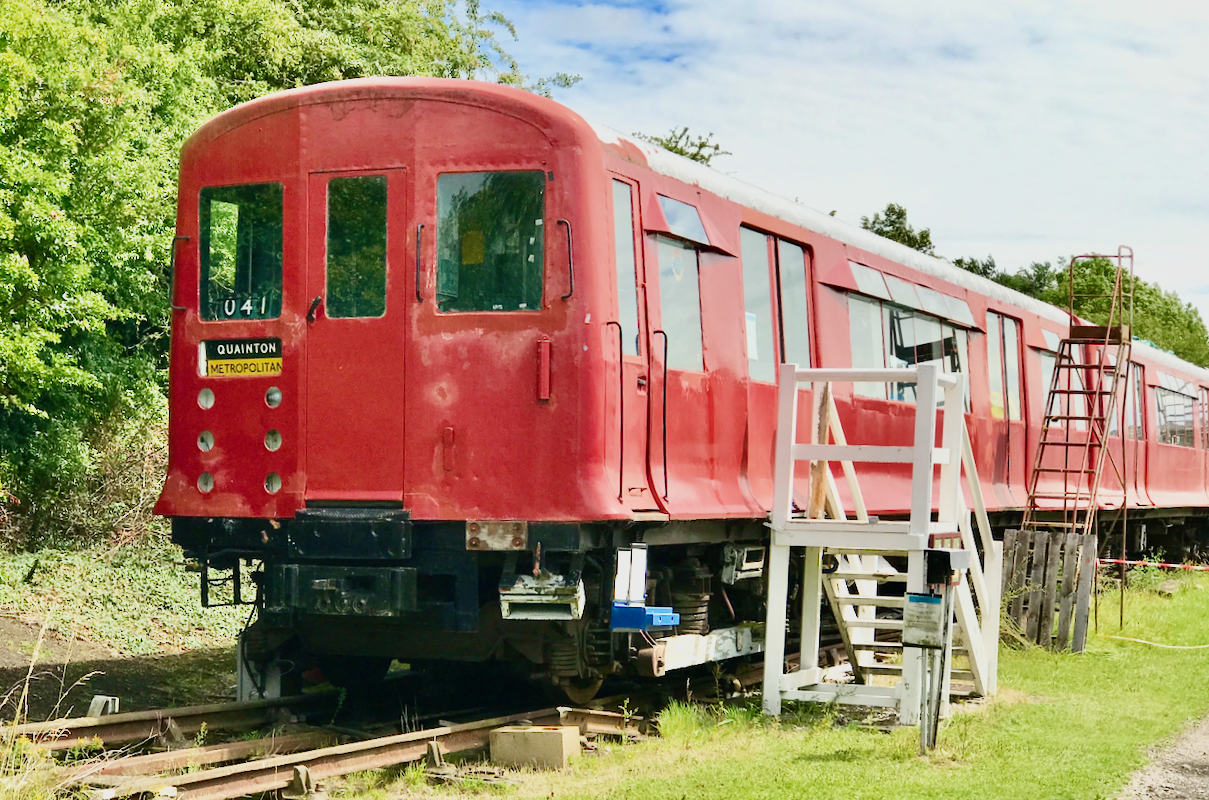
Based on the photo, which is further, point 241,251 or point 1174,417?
point 1174,417

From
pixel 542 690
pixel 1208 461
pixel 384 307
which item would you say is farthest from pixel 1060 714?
pixel 1208 461

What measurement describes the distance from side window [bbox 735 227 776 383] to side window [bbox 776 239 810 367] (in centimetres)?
19

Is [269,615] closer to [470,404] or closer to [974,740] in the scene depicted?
[470,404]

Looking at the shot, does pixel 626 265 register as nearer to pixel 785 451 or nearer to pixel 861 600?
pixel 785 451

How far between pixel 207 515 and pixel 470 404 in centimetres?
175

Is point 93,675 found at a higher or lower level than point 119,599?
lower

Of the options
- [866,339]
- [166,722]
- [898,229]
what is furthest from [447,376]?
[898,229]

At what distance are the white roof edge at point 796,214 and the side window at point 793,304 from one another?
0.25 meters

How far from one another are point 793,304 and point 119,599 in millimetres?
6923

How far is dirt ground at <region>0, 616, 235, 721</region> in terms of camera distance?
9422mm

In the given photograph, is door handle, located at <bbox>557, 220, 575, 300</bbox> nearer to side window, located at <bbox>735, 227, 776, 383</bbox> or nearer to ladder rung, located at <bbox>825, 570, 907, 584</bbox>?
side window, located at <bbox>735, 227, 776, 383</bbox>

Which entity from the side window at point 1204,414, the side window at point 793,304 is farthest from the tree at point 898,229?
the side window at point 793,304

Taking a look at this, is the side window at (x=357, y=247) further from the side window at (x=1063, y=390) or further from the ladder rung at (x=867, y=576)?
the side window at (x=1063, y=390)

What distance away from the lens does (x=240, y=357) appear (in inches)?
325
